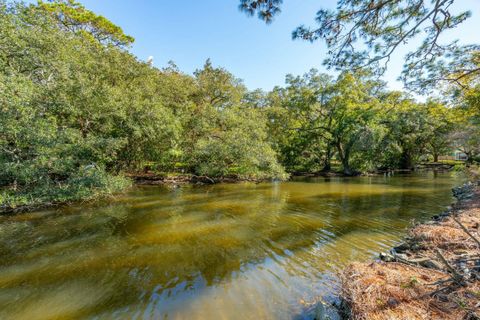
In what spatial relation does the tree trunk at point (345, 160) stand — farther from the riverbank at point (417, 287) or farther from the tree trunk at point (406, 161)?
the riverbank at point (417, 287)

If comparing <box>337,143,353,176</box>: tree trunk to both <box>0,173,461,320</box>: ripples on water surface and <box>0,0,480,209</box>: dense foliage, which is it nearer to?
<box>0,0,480,209</box>: dense foliage

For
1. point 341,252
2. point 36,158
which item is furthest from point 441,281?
point 36,158

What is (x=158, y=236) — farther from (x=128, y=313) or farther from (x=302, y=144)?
(x=302, y=144)

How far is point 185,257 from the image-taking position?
528cm

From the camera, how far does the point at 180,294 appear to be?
3.86 m

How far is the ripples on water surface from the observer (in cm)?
359

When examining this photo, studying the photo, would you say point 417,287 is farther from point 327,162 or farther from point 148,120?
point 327,162

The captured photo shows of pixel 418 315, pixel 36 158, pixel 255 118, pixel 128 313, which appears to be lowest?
pixel 128 313

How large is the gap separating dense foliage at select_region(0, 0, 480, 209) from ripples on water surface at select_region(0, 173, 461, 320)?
244 cm

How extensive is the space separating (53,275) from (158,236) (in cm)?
244

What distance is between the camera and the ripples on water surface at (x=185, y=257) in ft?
11.8

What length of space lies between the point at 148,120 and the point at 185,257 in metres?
10.2

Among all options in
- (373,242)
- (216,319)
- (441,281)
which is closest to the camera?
(441,281)

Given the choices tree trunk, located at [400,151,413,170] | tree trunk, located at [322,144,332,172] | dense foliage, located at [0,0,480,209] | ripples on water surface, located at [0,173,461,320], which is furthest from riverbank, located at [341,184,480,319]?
tree trunk, located at [400,151,413,170]
